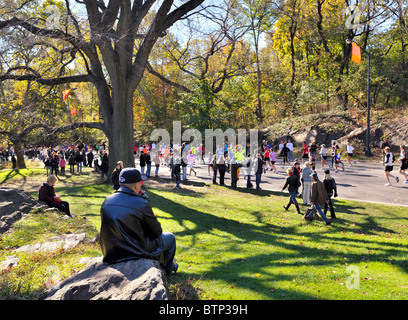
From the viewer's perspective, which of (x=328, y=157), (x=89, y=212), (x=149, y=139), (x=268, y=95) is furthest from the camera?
(x=149, y=139)

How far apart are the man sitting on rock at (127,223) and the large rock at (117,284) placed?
5.9 inches

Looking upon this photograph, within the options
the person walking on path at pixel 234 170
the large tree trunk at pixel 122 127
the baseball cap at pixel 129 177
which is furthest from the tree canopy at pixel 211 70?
the baseball cap at pixel 129 177

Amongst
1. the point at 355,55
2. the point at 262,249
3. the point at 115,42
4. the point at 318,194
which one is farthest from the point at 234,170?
the point at 355,55

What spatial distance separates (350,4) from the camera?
36.4 metres

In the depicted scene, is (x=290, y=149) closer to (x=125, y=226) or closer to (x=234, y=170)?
(x=234, y=170)

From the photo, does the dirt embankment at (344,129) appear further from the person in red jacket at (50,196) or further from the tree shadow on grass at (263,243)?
the person in red jacket at (50,196)

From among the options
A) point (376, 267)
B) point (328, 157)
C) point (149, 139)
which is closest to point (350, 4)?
point (328, 157)

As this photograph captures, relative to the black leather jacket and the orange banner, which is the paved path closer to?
the orange banner

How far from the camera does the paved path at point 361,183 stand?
557 inches

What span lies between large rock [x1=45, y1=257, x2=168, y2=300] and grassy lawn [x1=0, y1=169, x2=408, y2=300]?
51 centimetres

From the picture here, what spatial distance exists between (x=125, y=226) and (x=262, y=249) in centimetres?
491

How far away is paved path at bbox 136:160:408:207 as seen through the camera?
14141 millimetres
